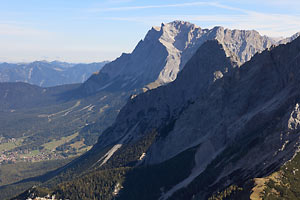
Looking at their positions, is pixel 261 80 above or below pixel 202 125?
above

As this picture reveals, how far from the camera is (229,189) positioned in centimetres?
10588

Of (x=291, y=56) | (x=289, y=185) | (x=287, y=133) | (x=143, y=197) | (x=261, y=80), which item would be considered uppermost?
(x=291, y=56)

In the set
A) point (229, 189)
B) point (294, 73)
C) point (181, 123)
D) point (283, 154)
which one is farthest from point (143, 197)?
point (294, 73)

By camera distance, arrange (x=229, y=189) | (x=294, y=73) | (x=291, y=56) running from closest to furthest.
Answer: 1. (x=229, y=189)
2. (x=294, y=73)
3. (x=291, y=56)

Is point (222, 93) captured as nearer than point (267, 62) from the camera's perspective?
No

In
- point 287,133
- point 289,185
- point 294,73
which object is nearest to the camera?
point 289,185

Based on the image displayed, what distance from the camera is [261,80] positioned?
17012 cm

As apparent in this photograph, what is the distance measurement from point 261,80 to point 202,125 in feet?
136

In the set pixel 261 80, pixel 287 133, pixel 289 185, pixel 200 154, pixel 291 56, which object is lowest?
pixel 200 154

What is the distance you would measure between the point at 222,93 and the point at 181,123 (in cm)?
3073

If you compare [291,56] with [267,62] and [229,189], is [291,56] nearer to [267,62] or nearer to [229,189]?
[267,62]

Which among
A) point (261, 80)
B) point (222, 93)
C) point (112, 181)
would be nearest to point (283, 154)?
point (261, 80)

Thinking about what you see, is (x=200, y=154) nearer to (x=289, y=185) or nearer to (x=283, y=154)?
(x=283, y=154)

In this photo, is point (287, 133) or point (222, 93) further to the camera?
point (222, 93)
